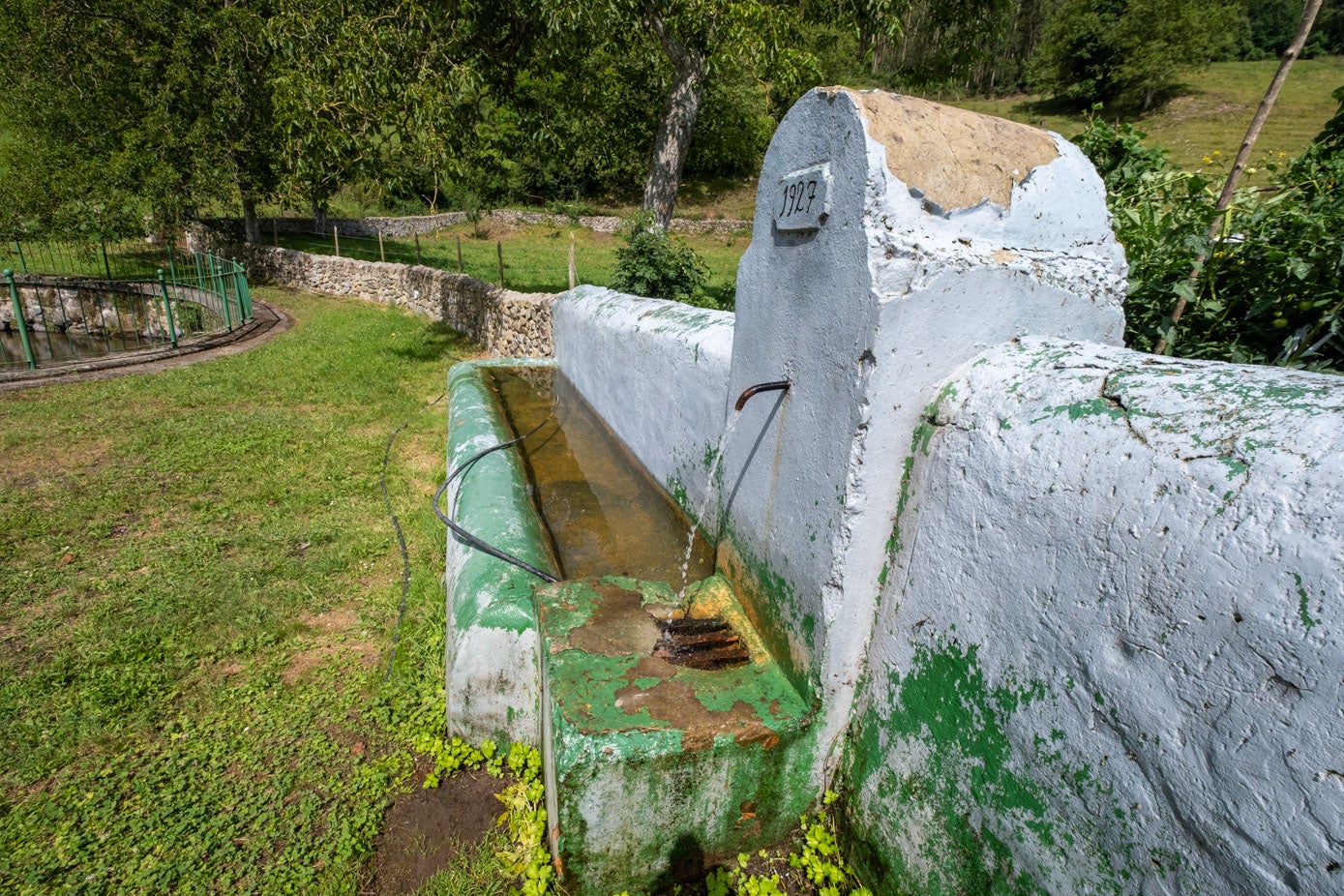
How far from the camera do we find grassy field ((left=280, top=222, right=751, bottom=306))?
52.7ft

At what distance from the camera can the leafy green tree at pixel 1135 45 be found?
31844 mm

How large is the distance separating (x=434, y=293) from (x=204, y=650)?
1096 cm

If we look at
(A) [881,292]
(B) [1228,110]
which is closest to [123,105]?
(A) [881,292]

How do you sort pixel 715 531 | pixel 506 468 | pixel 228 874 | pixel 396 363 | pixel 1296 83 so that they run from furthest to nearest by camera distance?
pixel 1296 83 → pixel 396 363 → pixel 506 468 → pixel 715 531 → pixel 228 874

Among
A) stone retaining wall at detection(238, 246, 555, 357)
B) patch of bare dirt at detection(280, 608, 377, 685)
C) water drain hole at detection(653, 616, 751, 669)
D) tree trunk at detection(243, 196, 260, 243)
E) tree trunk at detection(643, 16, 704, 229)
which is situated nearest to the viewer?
water drain hole at detection(653, 616, 751, 669)

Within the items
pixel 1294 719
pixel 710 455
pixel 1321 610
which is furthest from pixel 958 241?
pixel 710 455

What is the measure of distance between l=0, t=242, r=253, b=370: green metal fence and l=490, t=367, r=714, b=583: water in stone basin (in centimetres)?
778

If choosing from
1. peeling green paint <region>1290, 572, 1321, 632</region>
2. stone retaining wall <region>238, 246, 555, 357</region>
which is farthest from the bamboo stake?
A: stone retaining wall <region>238, 246, 555, 357</region>

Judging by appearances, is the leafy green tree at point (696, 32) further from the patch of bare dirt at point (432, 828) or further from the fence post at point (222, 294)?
the fence post at point (222, 294)

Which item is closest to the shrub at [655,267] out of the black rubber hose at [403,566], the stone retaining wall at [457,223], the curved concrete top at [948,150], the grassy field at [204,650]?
the grassy field at [204,650]

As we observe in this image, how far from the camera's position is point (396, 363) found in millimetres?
9594

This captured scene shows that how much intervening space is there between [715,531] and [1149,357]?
1.96 metres

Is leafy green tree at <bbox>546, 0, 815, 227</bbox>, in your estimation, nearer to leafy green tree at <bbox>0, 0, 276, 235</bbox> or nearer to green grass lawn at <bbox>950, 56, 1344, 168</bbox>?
leafy green tree at <bbox>0, 0, 276, 235</bbox>

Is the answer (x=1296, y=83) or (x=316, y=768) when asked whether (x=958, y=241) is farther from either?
(x=1296, y=83)
